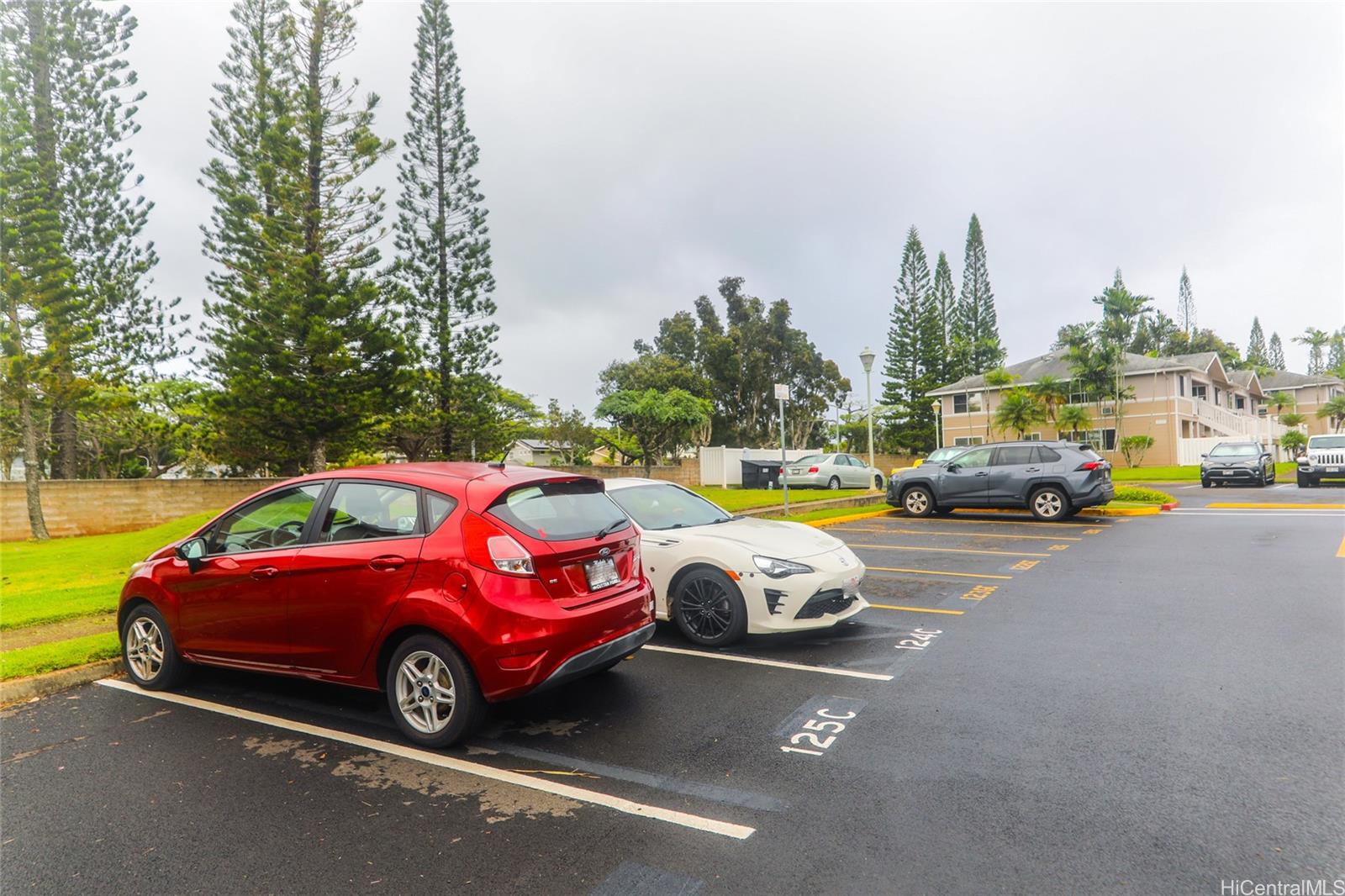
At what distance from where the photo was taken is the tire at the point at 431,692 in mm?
3807

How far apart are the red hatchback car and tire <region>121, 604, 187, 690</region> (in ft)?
0.09

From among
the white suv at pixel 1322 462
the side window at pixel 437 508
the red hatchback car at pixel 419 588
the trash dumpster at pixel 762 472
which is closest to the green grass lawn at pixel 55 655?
the red hatchback car at pixel 419 588

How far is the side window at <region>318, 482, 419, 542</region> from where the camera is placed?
163 inches

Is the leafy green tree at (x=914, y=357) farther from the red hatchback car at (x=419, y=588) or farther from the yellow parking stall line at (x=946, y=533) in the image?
the red hatchback car at (x=419, y=588)

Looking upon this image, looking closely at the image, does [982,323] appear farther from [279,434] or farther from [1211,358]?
[279,434]

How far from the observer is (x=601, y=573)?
4316mm

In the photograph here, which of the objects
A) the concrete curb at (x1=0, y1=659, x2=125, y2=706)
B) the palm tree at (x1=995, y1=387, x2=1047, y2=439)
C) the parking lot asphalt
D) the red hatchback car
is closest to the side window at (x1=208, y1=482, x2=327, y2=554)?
the red hatchback car

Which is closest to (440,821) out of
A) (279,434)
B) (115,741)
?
(115,741)

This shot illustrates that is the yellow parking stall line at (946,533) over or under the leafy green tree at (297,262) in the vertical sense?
under

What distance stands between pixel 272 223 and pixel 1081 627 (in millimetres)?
22368

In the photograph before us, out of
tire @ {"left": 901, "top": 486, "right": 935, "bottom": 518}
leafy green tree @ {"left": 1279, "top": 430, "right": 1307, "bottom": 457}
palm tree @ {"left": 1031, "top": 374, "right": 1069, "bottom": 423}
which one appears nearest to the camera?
tire @ {"left": 901, "top": 486, "right": 935, "bottom": 518}

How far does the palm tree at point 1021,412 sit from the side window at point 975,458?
3233cm

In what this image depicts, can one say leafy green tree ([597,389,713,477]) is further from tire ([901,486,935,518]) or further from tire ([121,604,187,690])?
tire ([121,604,187,690])

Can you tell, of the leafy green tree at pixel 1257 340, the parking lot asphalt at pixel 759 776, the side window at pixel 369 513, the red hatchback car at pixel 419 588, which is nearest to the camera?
the parking lot asphalt at pixel 759 776
